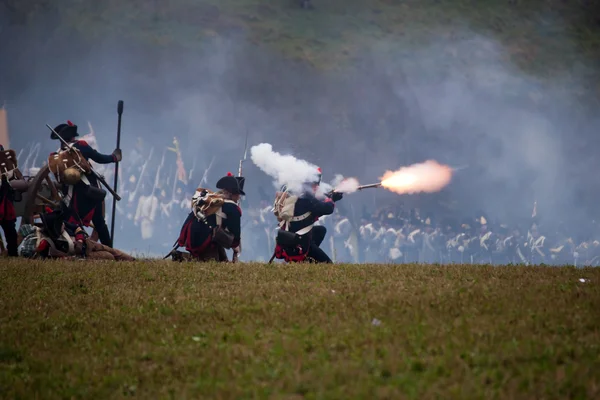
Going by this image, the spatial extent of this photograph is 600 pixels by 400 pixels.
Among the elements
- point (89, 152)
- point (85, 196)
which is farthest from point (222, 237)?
point (89, 152)

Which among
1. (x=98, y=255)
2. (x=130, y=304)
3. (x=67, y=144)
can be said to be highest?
(x=67, y=144)

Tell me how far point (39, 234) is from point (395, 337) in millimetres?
14095

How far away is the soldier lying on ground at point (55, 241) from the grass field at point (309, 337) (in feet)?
16.9

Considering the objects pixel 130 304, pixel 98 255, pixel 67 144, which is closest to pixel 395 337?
pixel 130 304

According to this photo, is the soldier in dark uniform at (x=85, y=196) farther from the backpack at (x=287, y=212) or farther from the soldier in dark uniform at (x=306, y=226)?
the soldier in dark uniform at (x=306, y=226)

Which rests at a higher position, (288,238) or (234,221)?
(234,221)

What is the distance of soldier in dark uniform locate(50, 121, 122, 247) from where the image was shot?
74.4ft

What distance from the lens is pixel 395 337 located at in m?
10.7

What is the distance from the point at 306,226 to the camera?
21.7m

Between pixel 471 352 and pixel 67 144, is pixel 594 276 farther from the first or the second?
pixel 67 144

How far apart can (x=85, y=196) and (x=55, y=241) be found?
5.42 ft

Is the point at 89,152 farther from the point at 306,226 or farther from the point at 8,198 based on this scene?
the point at 306,226

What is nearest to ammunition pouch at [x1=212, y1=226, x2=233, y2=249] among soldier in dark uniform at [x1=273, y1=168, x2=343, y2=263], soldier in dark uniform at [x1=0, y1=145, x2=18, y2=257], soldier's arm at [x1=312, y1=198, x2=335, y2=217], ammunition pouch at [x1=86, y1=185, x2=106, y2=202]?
soldier in dark uniform at [x1=273, y1=168, x2=343, y2=263]

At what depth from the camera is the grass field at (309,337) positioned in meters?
9.16
